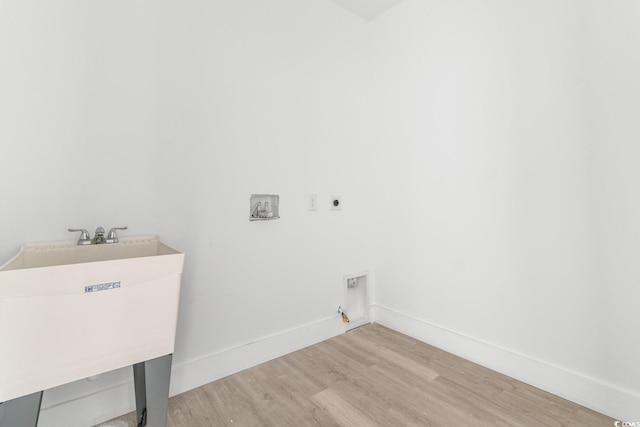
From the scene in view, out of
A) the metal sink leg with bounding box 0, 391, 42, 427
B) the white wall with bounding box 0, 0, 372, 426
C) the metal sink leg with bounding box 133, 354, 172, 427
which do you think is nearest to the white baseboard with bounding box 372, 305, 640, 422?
the white wall with bounding box 0, 0, 372, 426

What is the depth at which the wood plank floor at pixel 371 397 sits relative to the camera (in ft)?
3.98

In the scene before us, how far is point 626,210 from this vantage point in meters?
1.20

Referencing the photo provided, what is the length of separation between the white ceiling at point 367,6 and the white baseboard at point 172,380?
2.30 m

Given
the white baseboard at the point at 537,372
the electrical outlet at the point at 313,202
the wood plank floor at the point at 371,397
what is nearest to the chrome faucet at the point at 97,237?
the wood plank floor at the point at 371,397

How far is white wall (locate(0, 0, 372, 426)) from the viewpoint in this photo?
112 cm

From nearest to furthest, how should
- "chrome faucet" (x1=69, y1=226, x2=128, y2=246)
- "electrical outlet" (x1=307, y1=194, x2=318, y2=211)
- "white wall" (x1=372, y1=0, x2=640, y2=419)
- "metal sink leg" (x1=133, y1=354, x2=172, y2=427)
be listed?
Result: 1. "metal sink leg" (x1=133, y1=354, x2=172, y2=427)
2. "chrome faucet" (x1=69, y1=226, x2=128, y2=246)
3. "white wall" (x1=372, y1=0, x2=640, y2=419)
4. "electrical outlet" (x1=307, y1=194, x2=318, y2=211)

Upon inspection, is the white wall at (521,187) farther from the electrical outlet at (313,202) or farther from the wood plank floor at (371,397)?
the electrical outlet at (313,202)

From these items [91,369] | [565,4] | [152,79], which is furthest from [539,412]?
[152,79]

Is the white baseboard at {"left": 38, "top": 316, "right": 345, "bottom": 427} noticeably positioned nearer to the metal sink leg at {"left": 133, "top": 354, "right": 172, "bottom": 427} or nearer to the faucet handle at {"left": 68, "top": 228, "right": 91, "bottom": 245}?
the metal sink leg at {"left": 133, "top": 354, "right": 172, "bottom": 427}

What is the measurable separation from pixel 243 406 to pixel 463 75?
2150 mm

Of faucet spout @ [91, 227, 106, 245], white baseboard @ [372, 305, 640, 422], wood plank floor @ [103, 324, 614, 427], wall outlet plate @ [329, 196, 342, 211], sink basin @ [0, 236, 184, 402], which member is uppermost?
wall outlet plate @ [329, 196, 342, 211]

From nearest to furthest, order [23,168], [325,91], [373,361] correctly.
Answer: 1. [23,168]
2. [373,361]
3. [325,91]

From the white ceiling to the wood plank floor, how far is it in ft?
8.03

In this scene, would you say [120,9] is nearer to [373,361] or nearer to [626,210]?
[373,361]
